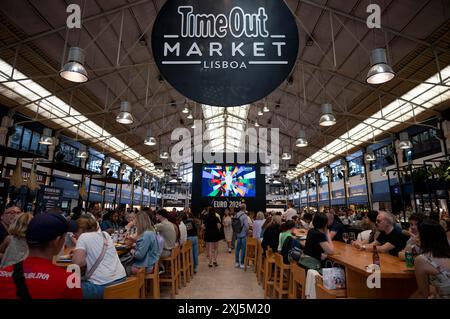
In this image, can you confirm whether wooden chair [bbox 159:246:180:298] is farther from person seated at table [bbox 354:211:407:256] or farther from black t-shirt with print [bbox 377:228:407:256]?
black t-shirt with print [bbox 377:228:407:256]

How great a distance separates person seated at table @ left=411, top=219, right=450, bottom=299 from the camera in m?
1.79

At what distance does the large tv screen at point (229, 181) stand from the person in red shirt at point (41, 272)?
12.4 meters

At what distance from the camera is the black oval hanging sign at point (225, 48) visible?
1.38 metres

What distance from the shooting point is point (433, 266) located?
1832 millimetres

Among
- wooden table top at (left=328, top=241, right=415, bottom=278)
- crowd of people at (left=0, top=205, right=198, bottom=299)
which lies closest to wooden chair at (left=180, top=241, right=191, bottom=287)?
crowd of people at (left=0, top=205, right=198, bottom=299)

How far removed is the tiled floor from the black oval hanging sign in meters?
3.73

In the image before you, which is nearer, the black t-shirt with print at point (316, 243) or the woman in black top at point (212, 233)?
the black t-shirt with print at point (316, 243)

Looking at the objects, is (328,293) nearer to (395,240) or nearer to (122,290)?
(395,240)

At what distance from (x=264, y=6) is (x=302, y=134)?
6.95 meters

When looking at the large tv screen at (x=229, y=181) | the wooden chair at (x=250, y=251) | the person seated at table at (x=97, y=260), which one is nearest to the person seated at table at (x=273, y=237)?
the wooden chair at (x=250, y=251)

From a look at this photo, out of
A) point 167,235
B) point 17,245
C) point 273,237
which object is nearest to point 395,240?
point 273,237

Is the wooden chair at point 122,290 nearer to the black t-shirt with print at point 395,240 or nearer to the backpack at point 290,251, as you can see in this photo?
the backpack at point 290,251

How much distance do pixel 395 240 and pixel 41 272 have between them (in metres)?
3.36
